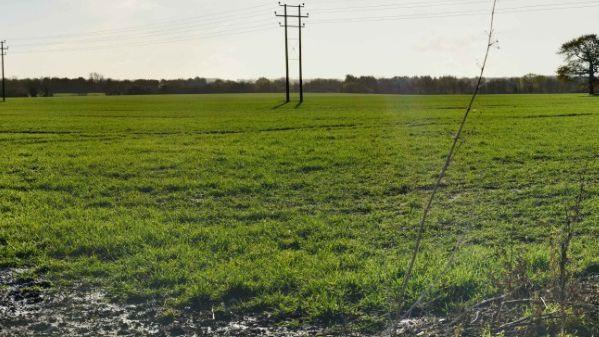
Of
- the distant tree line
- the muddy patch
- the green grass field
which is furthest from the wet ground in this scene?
the distant tree line

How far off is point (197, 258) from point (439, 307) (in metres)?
3.12

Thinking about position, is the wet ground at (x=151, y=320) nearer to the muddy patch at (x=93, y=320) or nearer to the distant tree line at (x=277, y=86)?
the muddy patch at (x=93, y=320)

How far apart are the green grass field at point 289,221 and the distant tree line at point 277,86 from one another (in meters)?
100

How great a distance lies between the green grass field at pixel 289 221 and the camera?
20.4 ft

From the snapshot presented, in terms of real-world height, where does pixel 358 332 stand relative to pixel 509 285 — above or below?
below

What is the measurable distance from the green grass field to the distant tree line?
100164 millimetres

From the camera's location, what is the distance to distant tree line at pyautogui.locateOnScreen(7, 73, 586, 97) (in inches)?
4606

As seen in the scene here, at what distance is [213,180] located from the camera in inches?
535

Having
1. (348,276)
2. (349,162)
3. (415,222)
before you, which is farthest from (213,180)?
(348,276)

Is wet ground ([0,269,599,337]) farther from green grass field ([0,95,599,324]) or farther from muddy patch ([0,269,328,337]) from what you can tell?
green grass field ([0,95,599,324])

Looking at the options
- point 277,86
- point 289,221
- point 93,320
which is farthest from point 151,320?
point 277,86

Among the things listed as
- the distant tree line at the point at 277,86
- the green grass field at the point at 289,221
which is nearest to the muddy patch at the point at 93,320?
the green grass field at the point at 289,221

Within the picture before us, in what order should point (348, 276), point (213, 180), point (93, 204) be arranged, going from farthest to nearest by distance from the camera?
point (213, 180), point (93, 204), point (348, 276)

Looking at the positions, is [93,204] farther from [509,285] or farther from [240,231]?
[509,285]
